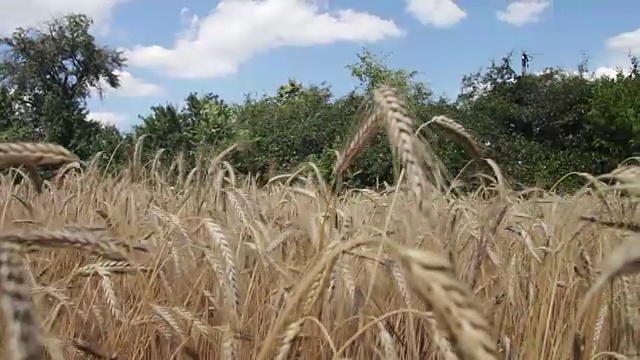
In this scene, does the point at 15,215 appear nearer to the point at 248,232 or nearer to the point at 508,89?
the point at 248,232

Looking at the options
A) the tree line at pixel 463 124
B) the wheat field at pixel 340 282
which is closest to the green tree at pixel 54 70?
the tree line at pixel 463 124

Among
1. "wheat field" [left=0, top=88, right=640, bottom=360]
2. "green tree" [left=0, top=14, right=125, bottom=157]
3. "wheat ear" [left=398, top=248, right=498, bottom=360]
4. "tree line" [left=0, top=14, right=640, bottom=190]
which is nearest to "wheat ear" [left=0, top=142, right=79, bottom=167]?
"wheat field" [left=0, top=88, right=640, bottom=360]

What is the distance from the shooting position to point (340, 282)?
164 centimetres

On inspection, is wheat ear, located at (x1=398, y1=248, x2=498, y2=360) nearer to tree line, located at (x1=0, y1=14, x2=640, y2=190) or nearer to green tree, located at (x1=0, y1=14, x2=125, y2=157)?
tree line, located at (x1=0, y1=14, x2=640, y2=190)

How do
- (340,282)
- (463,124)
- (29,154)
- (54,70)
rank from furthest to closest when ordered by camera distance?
(54,70) < (463,124) < (340,282) < (29,154)

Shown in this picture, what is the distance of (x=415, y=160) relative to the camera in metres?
0.93

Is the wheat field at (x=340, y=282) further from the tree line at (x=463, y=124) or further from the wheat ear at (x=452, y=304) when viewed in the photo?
the tree line at (x=463, y=124)

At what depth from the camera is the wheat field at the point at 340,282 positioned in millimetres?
822

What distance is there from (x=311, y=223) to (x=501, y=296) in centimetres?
51

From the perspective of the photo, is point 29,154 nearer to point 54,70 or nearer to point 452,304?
point 452,304

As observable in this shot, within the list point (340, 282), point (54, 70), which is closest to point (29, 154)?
point (340, 282)

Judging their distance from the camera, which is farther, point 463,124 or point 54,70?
point 54,70

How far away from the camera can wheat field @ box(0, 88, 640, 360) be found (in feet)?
2.70

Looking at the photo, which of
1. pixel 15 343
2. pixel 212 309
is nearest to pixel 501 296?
pixel 212 309
